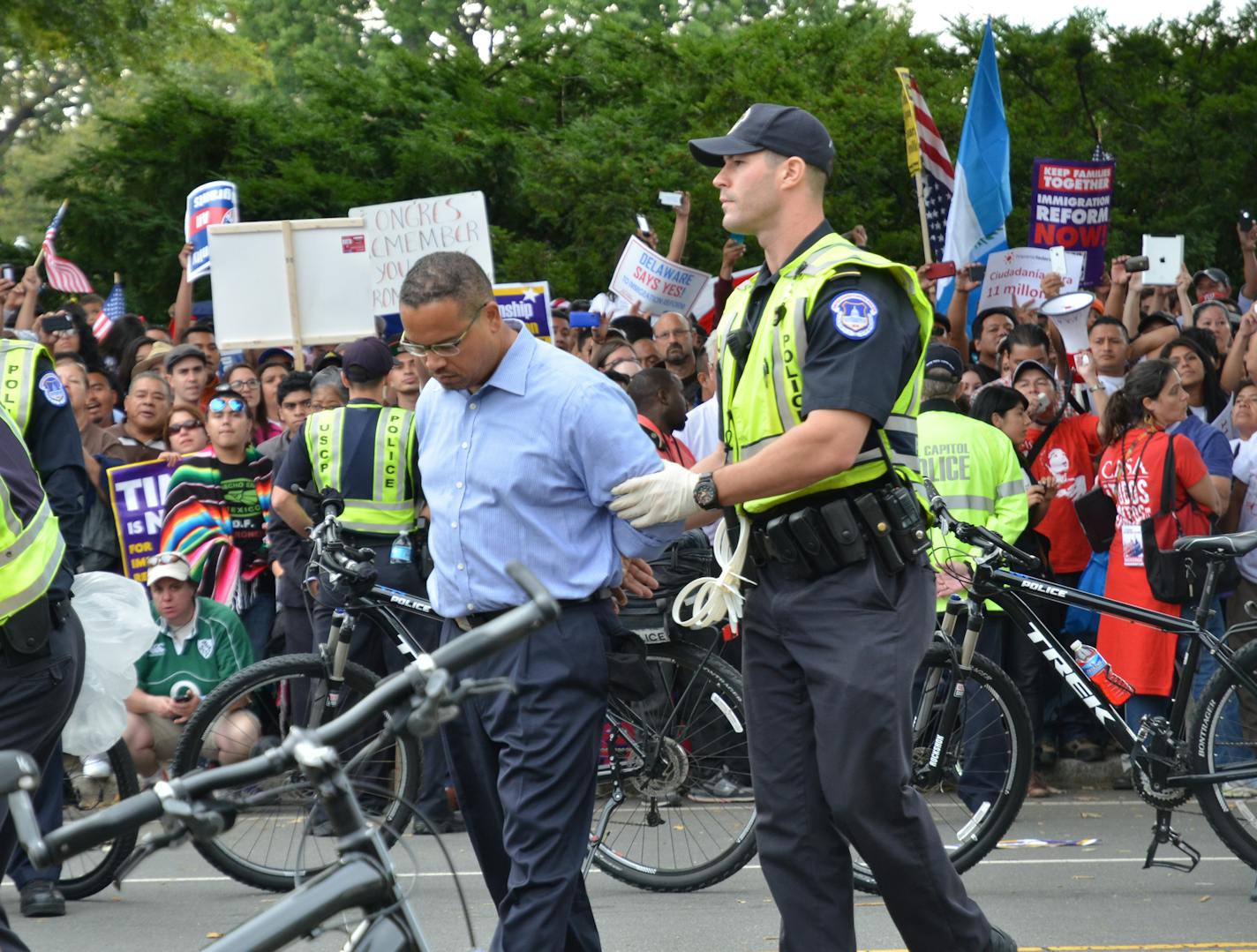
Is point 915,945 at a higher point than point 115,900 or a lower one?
higher

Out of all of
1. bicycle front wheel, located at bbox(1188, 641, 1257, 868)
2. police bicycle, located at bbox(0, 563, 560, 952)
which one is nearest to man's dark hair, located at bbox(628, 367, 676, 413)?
bicycle front wheel, located at bbox(1188, 641, 1257, 868)

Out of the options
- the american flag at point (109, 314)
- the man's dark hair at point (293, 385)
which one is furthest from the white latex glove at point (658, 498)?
the american flag at point (109, 314)

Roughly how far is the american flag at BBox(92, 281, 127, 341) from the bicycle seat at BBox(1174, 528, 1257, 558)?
25.6 feet

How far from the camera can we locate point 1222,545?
252 inches

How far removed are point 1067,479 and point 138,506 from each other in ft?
15.9

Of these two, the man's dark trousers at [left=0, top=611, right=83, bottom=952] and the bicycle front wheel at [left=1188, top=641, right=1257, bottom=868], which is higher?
the man's dark trousers at [left=0, top=611, right=83, bottom=952]

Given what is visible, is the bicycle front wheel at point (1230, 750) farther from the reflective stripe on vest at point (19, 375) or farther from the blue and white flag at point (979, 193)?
the blue and white flag at point (979, 193)

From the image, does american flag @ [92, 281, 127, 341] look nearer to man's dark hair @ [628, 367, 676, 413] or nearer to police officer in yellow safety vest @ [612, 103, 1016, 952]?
man's dark hair @ [628, 367, 676, 413]

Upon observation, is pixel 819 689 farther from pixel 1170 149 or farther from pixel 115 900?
pixel 1170 149

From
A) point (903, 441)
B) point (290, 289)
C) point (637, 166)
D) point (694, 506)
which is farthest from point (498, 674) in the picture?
point (637, 166)

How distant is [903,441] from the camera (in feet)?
14.2

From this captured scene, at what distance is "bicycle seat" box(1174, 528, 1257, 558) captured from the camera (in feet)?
20.9

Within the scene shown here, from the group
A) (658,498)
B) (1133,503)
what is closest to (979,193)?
(1133,503)

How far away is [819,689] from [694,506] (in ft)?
1.78
